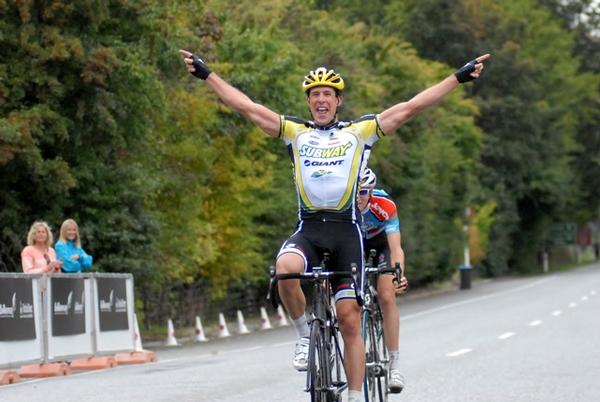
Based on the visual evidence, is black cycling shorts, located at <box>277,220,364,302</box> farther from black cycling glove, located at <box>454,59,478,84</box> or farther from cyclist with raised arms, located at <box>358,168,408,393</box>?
cyclist with raised arms, located at <box>358,168,408,393</box>

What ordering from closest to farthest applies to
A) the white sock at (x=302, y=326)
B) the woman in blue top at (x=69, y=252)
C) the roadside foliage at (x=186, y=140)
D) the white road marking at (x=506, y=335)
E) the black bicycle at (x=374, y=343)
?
the white sock at (x=302, y=326) < the black bicycle at (x=374, y=343) < the woman in blue top at (x=69, y=252) < the white road marking at (x=506, y=335) < the roadside foliage at (x=186, y=140)

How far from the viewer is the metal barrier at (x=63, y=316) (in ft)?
54.0

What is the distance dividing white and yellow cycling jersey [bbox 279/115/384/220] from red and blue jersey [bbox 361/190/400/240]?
2.02 metres

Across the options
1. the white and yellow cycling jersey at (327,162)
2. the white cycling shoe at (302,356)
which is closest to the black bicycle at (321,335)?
the white cycling shoe at (302,356)

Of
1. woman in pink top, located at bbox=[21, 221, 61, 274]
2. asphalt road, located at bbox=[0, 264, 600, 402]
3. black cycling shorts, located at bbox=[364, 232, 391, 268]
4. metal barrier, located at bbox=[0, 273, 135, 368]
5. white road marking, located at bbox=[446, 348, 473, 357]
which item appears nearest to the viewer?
black cycling shorts, located at bbox=[364, 232, 391, 268]

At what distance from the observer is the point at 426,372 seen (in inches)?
602

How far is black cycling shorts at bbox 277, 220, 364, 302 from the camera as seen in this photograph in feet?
29.9

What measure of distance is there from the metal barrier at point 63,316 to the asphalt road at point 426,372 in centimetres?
60

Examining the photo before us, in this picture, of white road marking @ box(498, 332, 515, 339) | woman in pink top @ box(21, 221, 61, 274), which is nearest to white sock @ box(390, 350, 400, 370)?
woman in pink top @ box(21, 221, 61, 274)

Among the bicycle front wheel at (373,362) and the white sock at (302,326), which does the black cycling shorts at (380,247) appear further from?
the white sock at (302,326)

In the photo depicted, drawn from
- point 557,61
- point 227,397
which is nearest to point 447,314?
point 227,397

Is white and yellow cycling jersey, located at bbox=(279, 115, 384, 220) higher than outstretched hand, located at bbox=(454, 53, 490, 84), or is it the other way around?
outstretched hand, located at bbox=(454, 53, 490, 84)

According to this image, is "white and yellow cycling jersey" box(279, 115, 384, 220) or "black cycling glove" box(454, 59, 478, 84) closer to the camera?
"white and yellow cycling jersey" box(279, 115, 384, 220)

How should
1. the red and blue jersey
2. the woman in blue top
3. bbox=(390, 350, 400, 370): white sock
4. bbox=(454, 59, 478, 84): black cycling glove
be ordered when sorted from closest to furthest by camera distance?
bbox=(454, 59, 478, 84): black cycling glove, bbox=(390, 350, 400, 370): white sock, the red and blue jersey, the woman in blue top
